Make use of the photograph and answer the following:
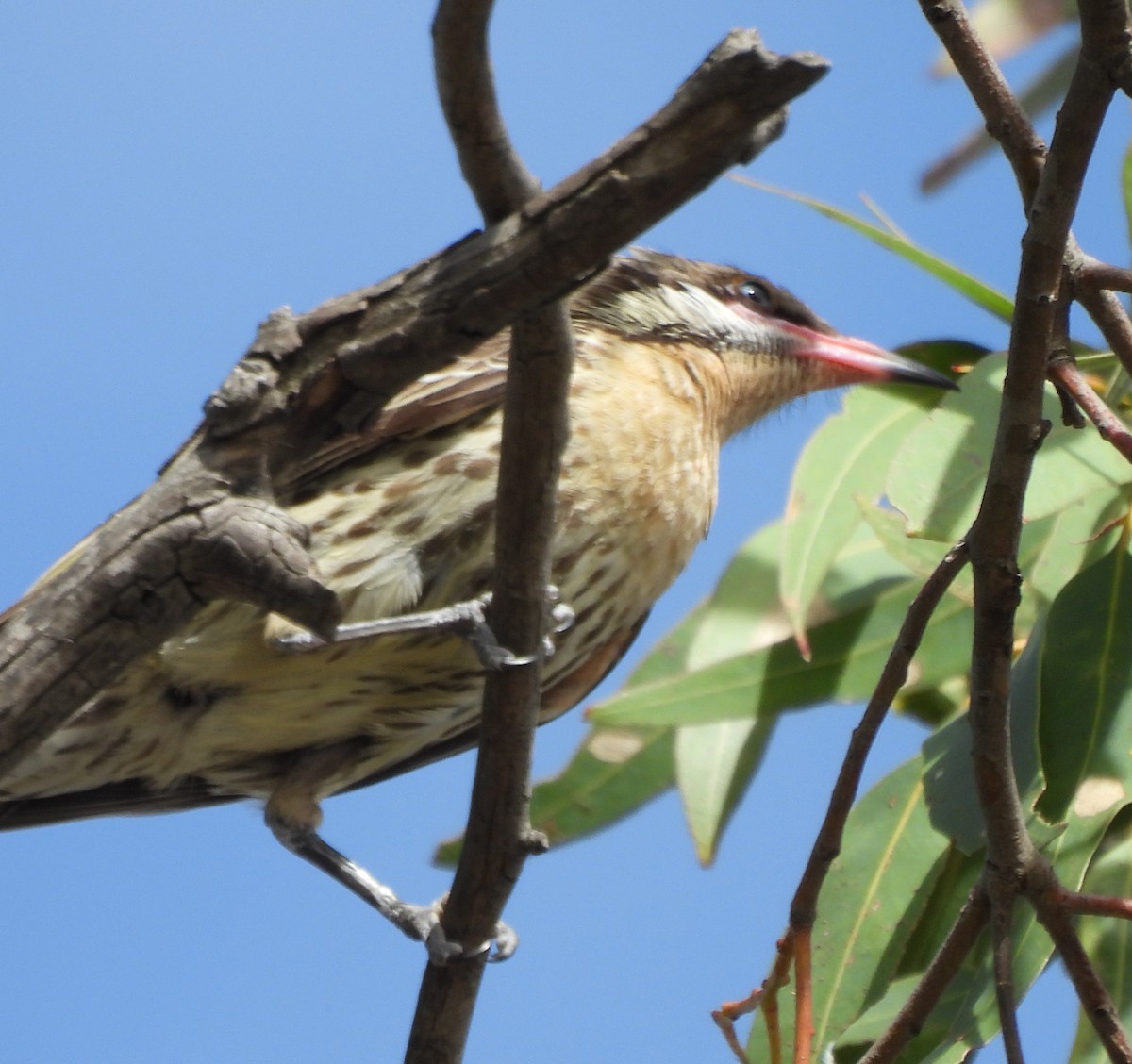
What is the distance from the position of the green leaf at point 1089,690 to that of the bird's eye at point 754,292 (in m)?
1.03

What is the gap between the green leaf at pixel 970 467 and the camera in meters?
2.35

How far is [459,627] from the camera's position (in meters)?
2.14

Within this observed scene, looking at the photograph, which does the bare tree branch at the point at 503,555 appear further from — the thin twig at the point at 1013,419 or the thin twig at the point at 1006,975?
the thin twig at the point at 1006,975

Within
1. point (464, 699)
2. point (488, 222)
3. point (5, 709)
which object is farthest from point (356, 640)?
point (488, 222)

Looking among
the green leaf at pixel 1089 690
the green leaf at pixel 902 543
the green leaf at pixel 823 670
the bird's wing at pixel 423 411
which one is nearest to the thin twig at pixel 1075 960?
the green leaf at pixel 1089 690

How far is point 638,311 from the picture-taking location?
298cm

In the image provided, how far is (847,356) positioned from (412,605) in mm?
1252

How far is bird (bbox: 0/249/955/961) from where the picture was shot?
2.44 meters

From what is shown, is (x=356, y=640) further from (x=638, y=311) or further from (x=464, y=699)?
(x=638, y=311)

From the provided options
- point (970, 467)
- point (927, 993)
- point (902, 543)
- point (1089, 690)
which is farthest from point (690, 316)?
Answer: point (927, 993)

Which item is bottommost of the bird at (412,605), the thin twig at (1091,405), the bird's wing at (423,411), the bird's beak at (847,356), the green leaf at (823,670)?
the thin twig at (1091,405)

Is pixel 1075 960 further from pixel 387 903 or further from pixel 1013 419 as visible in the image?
pixel 387 903

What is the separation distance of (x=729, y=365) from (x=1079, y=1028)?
4.44 ft

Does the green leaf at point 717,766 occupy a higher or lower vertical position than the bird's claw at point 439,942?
higher
